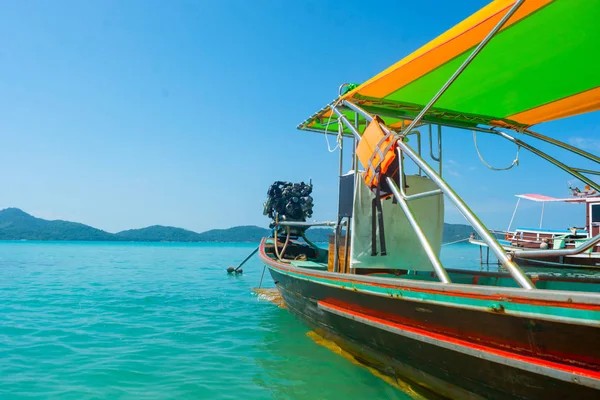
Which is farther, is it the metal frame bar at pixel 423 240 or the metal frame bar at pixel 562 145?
the metal frame bar at pixel 562 145

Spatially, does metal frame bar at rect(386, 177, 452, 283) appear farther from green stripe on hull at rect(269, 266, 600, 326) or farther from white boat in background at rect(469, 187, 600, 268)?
white boat in background at rect(469, 187, 600, 268)

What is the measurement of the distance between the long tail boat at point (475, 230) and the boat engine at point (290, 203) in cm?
408

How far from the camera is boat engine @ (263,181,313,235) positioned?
12.6m

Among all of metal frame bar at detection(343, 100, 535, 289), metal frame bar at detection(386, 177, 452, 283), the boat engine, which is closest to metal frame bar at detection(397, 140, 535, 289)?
metal frame bar at detection(343, 100, 535, 289)

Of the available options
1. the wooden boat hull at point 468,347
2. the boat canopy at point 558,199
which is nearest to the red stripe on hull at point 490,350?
the wooden boat hull at point 468,347

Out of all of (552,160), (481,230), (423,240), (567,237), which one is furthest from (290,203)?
(567,237)

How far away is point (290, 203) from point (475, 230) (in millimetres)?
8966

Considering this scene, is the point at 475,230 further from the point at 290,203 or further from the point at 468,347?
the point at 290,203

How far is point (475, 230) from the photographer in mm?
3758

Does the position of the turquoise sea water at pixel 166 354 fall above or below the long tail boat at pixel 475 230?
below

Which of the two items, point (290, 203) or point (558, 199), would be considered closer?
point (290, 203)

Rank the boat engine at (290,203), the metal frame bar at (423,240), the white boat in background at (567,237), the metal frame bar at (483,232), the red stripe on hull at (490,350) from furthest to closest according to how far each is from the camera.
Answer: the white boat in background at (567,237) < the boat engine at (290,203) < the metal frame bar at (423,240) < the metal frame bar at (483,232) < the red stripe on hull at (490,350)

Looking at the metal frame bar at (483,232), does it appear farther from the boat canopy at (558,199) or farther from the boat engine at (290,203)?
the boat canopy at (558,199)

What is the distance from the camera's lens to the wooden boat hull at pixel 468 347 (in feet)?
9.61
